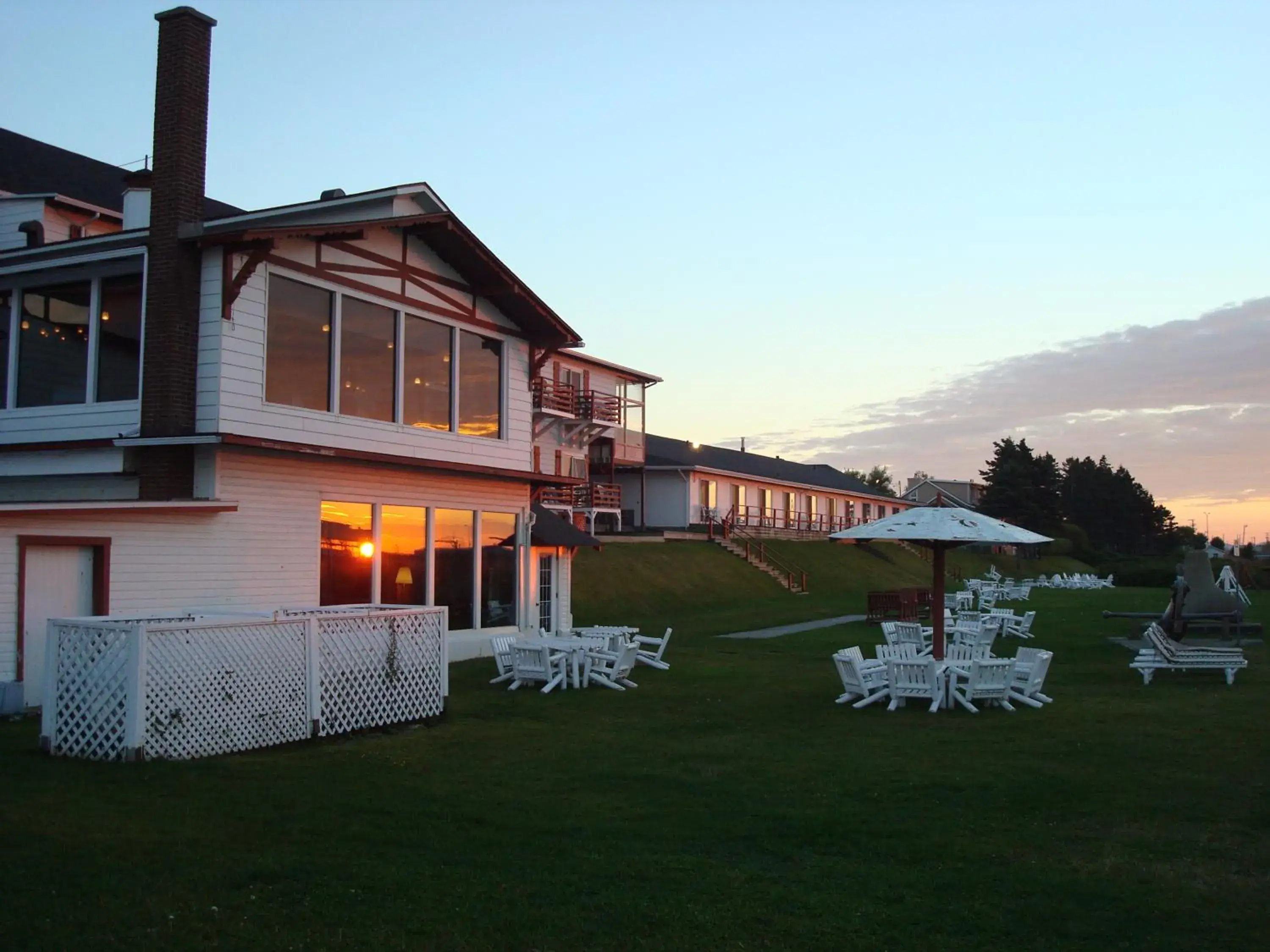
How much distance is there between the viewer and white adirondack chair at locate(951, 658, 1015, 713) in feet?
45.4

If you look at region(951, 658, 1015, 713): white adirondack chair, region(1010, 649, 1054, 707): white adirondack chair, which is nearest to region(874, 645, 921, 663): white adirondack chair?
region(951, 658, 1015, 713): white adirondack chair

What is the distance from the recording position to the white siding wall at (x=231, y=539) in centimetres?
1303

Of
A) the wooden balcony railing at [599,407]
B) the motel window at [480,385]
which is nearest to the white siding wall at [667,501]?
the wooden balcony railing at [599,407]

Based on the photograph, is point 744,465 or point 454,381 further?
point 744,465

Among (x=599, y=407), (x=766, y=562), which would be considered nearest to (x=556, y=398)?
(x=599, y=407)

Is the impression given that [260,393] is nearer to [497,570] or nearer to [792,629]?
[497,570]

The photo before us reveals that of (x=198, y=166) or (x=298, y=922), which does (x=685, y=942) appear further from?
(x=198, y=166)

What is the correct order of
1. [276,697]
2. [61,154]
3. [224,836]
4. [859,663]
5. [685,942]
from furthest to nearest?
[61,154] → [859,663] → [276,697] → [224,836] → [685,942]

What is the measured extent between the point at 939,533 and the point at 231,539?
920cm

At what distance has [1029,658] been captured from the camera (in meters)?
14.6

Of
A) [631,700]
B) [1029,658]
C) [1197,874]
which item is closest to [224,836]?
[1197,874]

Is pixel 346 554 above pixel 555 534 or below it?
below

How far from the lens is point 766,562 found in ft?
160

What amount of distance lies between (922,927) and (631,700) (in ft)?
29.9
